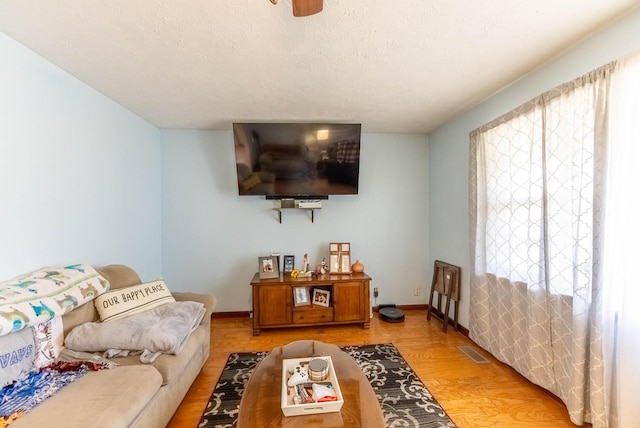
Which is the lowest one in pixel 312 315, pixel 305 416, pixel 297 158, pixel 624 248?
pixel 312 315

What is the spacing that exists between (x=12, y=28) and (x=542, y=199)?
3.49 m

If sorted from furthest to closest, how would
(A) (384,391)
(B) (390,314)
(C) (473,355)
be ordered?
1. (B) (390,314)
2. (C) (473,355)
3. (A) (384,391)

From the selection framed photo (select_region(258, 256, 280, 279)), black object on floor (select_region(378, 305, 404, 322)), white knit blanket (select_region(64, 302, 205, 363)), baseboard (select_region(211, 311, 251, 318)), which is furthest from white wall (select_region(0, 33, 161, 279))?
black object on floor (select_region(378, 305, 404, 322))

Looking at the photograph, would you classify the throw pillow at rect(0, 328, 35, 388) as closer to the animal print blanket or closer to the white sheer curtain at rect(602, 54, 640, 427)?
the animal print blanket

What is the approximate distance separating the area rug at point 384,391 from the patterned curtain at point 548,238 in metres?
0.81

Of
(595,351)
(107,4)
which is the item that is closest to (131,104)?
(107,4)

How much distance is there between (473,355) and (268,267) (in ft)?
7.36

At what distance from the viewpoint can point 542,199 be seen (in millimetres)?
1849

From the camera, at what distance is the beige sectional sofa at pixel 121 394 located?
1093mm

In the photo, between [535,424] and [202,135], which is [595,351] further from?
[202,135]

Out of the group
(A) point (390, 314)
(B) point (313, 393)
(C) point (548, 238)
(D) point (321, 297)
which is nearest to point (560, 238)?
(C) point (548, 238)

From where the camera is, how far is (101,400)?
3.90 ft

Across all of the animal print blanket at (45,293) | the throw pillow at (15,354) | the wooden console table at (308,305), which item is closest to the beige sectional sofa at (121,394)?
the animal print blanket at (45,293)

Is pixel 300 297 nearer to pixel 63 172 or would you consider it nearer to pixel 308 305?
pixel 308 305
